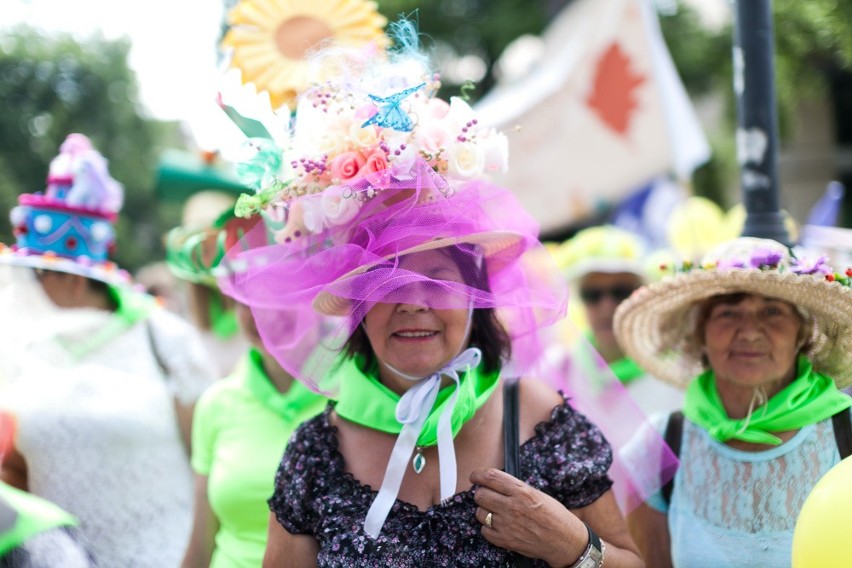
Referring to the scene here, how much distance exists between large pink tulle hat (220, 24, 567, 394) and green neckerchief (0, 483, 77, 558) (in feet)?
2.98

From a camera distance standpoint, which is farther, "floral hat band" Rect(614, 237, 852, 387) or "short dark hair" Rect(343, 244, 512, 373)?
"floral hat band" Rect(614, 237, 852, 387)

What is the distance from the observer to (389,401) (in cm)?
255

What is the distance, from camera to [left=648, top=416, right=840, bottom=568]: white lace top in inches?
111

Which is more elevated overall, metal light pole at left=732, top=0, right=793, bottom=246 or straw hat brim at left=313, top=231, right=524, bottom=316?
metal light pole at left=732, top=0, right=793, bottom=246

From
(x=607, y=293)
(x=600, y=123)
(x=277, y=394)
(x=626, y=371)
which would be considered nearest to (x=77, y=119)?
(x=600, y=123)

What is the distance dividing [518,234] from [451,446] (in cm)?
64

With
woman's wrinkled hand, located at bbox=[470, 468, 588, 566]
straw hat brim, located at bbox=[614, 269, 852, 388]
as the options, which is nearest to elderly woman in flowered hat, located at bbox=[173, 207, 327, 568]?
woman's wrinkled hand, located at bbox=[470, 468, 588, 566]

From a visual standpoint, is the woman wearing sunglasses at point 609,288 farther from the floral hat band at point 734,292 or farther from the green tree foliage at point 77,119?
the green tree foliage at point 77,119

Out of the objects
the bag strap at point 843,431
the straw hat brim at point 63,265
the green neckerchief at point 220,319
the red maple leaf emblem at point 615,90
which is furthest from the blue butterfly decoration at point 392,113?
the red maple leaf emblem at point 615,90

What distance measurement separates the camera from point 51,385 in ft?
12.4

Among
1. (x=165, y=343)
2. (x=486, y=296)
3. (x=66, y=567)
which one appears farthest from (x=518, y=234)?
(x=165, y=343)

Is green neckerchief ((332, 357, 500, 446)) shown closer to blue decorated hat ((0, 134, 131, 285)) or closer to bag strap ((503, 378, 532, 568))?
bag strap ((503, 378, 532, 568))

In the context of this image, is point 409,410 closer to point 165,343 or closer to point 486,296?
point 486,296

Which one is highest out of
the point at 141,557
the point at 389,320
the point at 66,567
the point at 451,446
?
the point at 389,320
